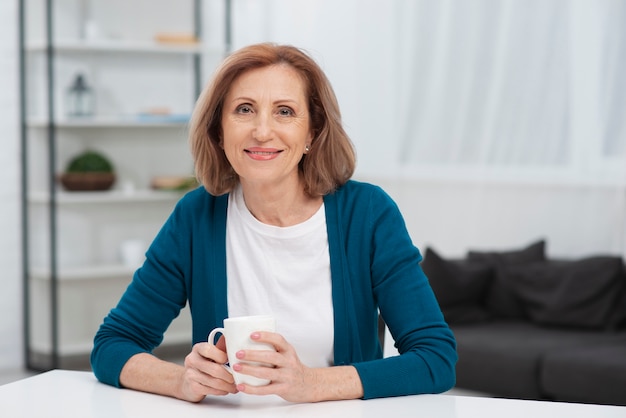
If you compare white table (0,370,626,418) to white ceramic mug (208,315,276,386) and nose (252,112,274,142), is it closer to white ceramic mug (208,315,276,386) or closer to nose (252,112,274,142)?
white ceramic mug (208,315,276,386)

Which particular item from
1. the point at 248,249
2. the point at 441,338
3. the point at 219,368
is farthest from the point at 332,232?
the point at 219,368

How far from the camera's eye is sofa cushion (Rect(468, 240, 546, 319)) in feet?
14.4

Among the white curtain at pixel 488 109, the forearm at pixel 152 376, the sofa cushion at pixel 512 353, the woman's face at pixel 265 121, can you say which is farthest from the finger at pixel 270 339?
the white curtain at pixel 488 109

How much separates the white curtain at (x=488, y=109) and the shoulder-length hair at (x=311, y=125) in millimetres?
2734

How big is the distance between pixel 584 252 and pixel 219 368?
330cm

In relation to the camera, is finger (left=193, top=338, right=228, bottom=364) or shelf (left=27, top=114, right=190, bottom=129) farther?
shelf (left=27, top=114, right=190, bottom=129)

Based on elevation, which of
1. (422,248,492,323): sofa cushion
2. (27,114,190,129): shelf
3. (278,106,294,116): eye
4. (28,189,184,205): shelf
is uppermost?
(278,106,294,116): eye

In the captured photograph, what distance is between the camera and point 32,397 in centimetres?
159

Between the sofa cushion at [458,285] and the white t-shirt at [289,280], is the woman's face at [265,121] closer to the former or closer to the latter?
the white t-shirt at [289,280]

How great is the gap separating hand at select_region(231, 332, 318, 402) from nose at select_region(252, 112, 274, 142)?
47 cm

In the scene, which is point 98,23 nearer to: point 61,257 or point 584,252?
point 61,257

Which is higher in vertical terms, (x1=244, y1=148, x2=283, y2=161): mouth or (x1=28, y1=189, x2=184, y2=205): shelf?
(x1=244, y1=148, x2=283, y2=161): mouth

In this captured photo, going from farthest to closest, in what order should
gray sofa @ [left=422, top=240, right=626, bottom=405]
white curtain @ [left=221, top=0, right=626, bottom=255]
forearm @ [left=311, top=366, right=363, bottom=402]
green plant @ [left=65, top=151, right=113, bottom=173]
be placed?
1. green plant @ [left=65, top=151, right=113, bottom=173]
2. white curtain @ [left=221, top=0, right=626, bottom=255]
3. gray sofa @ [left=422, top=240, right=626, bottom=405]
4. forearm @ [left=311, top=366, right=363, bottom=402]

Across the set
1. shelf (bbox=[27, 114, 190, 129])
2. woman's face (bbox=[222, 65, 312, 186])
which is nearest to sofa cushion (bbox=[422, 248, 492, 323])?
shelf (bbox=[27, 114, 190, 129])
